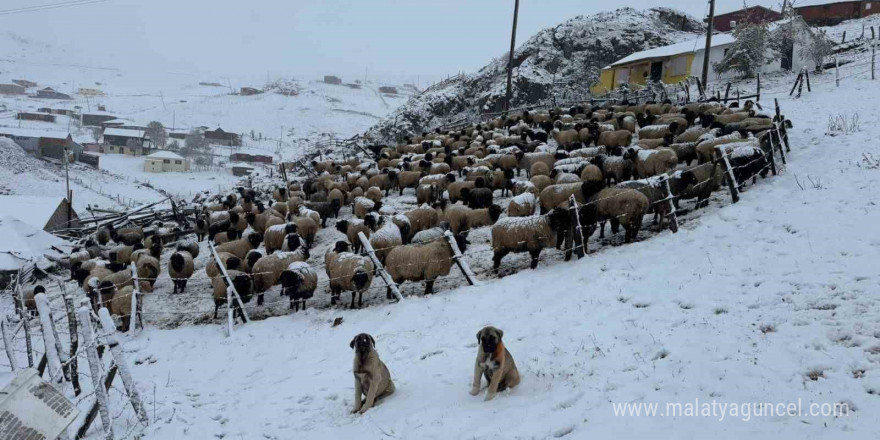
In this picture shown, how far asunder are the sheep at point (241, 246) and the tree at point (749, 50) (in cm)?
3598

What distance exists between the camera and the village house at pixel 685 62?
117ft

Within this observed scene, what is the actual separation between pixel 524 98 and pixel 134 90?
148m

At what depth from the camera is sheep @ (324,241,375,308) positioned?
11016 mm

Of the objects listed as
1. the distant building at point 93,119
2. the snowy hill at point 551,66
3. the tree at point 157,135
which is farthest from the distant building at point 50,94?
the snowy hill at point 551,66

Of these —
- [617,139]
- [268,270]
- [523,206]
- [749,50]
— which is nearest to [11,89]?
[268,270]

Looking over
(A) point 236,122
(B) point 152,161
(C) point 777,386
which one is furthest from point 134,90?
(C) point 777,386

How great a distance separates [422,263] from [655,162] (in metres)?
7.99

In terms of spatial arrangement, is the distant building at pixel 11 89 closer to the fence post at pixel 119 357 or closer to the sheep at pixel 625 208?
the fence post at pixel 119 357

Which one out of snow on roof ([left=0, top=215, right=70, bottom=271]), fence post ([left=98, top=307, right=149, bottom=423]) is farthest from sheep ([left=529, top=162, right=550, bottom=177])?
snow on roof ([left=0, top=215, right=70, bottom=271])

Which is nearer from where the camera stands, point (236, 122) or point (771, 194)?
point (771, 194)

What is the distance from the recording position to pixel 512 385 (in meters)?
6.14

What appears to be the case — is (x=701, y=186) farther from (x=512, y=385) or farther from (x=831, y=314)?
(x=512, y=385)

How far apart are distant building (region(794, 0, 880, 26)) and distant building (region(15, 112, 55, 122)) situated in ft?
383

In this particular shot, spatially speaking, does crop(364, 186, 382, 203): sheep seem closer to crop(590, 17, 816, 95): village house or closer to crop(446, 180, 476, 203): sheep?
crop(446, 180, 476, 203): sheep
